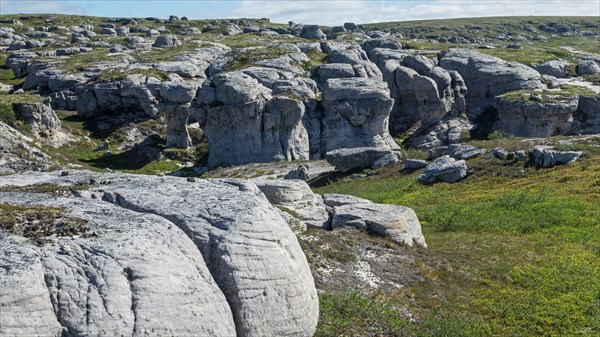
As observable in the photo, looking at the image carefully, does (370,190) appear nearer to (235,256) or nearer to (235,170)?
(235,170)

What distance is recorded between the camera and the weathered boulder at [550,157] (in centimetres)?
5301

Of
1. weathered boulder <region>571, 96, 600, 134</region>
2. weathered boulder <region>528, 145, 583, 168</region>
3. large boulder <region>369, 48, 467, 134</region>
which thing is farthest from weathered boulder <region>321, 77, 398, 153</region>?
weathered boulder <region>571, 96, 600, 134</region>

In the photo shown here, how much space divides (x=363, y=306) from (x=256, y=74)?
229 ft

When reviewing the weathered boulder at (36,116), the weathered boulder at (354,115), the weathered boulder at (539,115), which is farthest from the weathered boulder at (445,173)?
the weathered boulder at (36,116)

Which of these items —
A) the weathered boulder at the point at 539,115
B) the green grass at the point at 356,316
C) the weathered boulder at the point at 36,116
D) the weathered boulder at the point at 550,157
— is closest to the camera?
the green grass at the point at 356,316

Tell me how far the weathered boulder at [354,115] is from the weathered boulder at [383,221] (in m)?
44.8

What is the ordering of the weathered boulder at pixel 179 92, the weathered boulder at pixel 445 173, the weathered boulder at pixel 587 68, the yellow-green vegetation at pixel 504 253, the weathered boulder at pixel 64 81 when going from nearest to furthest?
the yellow-green vegetation at pixel 504 253 → the weathered boulder at pixel 445 173 → the weathered boulder at pixel 179 92 → the weathered boulder at pixel 64 81 → the weathered boulder at pixel 587 68

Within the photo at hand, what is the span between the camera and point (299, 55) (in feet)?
339

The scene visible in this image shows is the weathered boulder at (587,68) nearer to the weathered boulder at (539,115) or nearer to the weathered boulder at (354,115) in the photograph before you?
the weathered boulder at (539,115)

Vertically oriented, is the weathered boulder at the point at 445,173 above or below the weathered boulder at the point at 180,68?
below

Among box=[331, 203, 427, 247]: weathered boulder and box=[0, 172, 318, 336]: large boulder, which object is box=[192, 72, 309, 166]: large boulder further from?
box=[0, 172, 318, 336]: large boulder

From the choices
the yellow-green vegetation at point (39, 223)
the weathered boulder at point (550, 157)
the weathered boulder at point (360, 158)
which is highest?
the yellow-green vegetation at point (39, 223)

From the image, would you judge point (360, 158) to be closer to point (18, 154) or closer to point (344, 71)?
point (344, 71)

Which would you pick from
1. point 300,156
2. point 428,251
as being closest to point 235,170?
point 300,156
